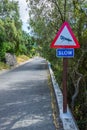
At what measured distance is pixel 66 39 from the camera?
31.1 feet

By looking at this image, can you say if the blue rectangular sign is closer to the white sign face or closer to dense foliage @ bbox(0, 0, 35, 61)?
the white sign face

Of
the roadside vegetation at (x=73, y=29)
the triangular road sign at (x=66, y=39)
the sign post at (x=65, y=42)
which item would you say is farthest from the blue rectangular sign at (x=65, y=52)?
the roadside vegetation at (x=73, y=29)

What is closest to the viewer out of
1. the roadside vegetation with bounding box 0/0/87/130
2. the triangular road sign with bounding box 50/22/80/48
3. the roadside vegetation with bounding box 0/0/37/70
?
the triangular road sign with bounding box 50/22/80/48

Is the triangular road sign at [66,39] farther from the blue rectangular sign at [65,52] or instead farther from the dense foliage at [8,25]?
the dense foliage at [8,25]

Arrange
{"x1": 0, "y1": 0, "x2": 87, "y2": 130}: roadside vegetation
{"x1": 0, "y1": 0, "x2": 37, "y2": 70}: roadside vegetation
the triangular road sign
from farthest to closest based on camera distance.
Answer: {"x1": 0, "y1": 0, "x2": 37, "y2": 70}: roadside vegetation < {"x1": 0, "y1": 0, "x2": 87, "y2": 130}: roadside vegetation < the triangular road sign

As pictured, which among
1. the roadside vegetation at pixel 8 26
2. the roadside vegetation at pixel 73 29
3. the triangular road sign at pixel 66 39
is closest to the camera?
the triangular road sign at pixel 66 39

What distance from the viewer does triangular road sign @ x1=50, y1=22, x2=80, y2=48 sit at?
9.41m

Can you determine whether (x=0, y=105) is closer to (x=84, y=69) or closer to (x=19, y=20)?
(x=84, y=69)

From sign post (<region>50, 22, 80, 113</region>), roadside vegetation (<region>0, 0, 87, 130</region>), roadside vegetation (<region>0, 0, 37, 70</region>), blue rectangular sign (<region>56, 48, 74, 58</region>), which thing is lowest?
roadside vegetation (<region>0, 0, 37, 70</region>)

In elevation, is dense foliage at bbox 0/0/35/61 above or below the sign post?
below

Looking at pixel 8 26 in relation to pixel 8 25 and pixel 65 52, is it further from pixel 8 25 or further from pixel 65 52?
pixel 65 52

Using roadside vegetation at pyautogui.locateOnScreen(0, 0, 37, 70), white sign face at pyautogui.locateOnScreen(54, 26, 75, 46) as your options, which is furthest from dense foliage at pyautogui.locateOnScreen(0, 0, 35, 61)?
white sign face at pyautogui.locateOnScreen(54, 26, 75, 46)

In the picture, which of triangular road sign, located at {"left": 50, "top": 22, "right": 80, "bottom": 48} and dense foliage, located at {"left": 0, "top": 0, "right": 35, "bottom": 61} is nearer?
triangular road sign, located at {"left": 50, "top": 22, "right": 80, "bottom": 48}

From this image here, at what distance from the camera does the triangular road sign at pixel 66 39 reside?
941cm
